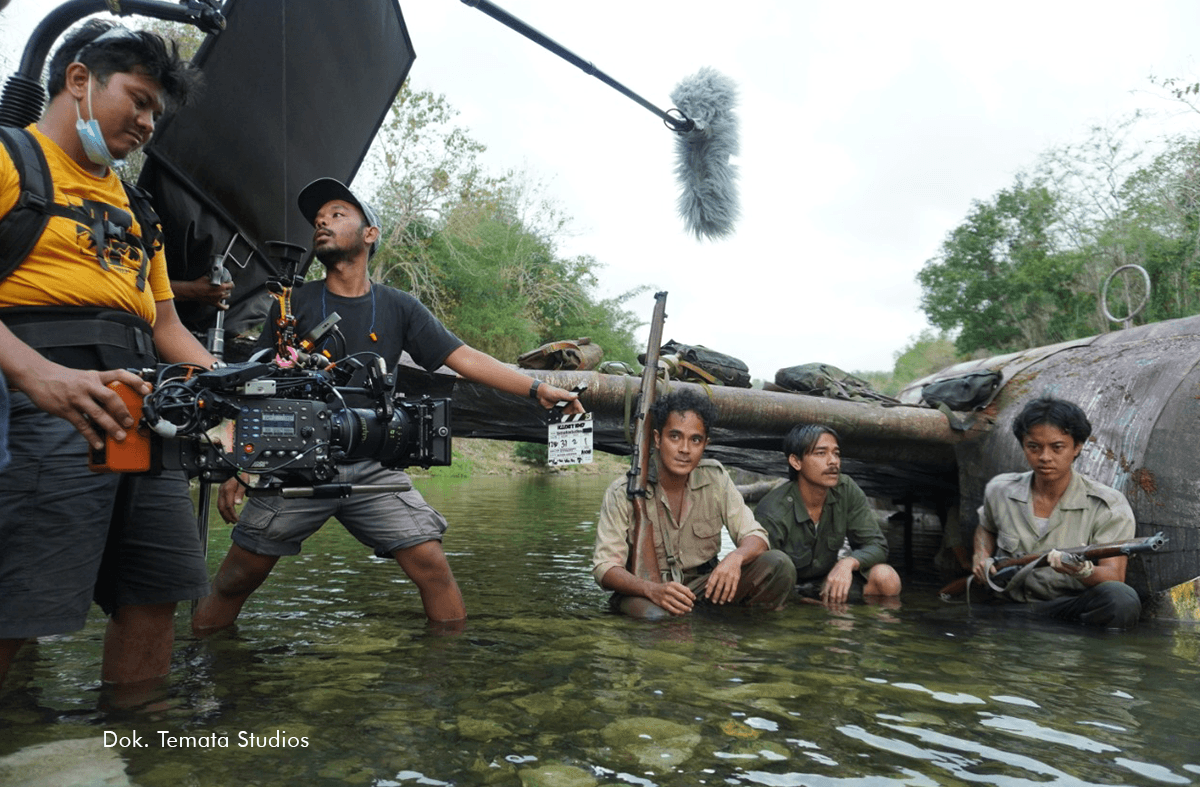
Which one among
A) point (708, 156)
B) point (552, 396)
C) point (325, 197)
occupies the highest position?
point (708, 156)

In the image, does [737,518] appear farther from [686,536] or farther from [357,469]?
[357,469]

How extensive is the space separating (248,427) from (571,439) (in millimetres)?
1877

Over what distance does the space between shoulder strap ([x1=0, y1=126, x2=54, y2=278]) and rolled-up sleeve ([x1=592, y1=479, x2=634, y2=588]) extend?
292 centimetres

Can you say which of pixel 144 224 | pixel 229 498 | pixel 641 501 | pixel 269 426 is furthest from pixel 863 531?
pixel 144 224

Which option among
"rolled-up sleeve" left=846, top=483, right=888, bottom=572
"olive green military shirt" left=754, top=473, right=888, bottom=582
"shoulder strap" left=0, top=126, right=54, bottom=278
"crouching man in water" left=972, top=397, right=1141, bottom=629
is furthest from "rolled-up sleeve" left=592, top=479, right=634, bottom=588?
"shoulder strap" left=0, top=126, right=54, bottom=278

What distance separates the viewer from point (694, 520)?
4.98 meters

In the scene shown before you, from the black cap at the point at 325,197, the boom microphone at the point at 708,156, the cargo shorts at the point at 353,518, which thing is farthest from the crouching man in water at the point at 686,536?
the black cap at the point at 325,197

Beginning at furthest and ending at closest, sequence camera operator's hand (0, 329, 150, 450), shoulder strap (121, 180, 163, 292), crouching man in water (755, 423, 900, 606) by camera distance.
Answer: crouching man in water (755, 423, 900, 606) < shoulder strap (121, 180, 163, 292) < camera operator's hand (0, 329, 150, 450)

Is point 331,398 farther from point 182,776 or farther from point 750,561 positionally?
point 750,561

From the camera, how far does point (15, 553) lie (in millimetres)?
2355

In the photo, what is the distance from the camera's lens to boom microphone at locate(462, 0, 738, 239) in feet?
19.9

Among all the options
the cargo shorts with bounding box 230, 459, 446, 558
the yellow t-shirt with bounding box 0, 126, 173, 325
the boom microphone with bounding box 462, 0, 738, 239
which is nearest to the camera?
the yellow t-shirt with bounding box 0, 126, 173, 325

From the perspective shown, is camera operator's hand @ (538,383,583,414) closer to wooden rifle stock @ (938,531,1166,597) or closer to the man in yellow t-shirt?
the man in yellow t-shirt

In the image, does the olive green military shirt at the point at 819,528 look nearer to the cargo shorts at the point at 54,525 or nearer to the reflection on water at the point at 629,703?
the reflection on water at the point at 629,703
